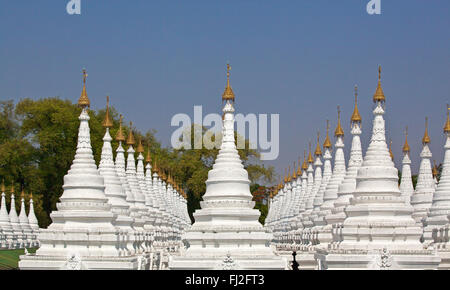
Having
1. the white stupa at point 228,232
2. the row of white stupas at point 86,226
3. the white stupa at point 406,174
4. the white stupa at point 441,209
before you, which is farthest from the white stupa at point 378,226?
the white stupa at point 406,174

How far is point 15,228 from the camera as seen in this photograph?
241ft

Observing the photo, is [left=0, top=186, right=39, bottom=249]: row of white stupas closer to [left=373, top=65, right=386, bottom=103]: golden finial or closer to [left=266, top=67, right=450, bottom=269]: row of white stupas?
[left=266, top=67, right=450, bottom=269]: row of white stupas

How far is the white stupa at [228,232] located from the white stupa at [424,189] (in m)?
16.5

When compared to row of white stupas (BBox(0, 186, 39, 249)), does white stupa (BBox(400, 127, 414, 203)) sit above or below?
above

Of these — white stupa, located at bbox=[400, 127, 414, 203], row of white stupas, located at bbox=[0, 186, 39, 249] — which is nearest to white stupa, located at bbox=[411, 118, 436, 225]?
white stupa, located at bbox=[400, 127, 414, 203]

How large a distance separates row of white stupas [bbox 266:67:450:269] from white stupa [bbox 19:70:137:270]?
9457 millimetres

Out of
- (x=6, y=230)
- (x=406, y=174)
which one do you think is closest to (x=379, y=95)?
(x=406, y=174)

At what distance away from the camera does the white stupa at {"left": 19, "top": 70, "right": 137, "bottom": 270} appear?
35562 mm

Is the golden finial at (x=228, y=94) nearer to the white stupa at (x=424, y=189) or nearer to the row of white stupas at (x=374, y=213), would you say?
the row of white stupas at (x=374, y=213)

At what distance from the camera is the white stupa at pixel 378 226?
1363 inches

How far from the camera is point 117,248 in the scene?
37781 mm
